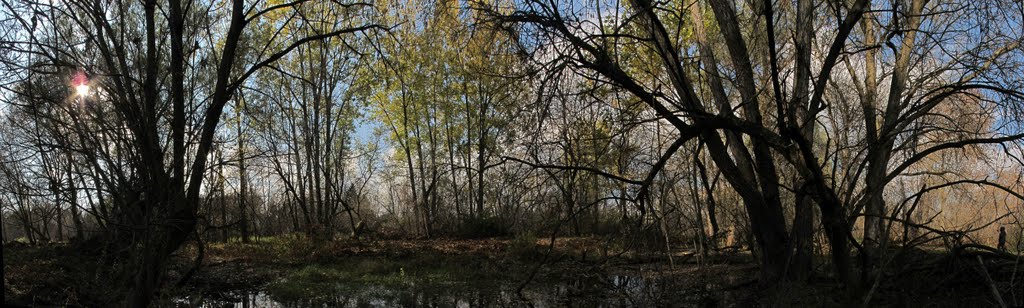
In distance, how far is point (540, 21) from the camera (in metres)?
5.05

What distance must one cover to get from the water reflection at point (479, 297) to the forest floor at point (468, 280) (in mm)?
17

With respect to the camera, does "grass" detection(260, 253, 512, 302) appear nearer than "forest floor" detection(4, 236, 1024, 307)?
No

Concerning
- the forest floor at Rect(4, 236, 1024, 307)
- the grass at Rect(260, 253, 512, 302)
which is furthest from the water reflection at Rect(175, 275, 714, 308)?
the grass at Rect(260, 253, 512, 302)

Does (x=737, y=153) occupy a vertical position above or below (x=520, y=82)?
below

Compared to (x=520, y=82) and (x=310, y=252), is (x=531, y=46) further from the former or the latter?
(x=310, y=252)

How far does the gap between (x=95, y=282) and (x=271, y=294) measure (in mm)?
2502

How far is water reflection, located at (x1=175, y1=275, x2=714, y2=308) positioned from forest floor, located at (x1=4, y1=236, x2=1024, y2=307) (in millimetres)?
17

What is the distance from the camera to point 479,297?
9070mm

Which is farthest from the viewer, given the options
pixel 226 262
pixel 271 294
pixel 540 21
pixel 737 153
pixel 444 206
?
pixel 444 206

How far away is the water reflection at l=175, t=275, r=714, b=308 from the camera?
26.8 ft

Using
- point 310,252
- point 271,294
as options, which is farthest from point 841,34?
point 310,252

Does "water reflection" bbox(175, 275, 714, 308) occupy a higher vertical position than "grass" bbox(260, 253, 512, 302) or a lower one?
lower

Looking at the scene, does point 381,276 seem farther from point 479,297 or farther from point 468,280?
point 479,297

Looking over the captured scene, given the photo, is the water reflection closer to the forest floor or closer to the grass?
the forest floor
